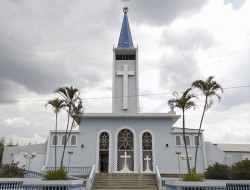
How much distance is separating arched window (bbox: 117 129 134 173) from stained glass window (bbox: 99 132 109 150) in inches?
35.5

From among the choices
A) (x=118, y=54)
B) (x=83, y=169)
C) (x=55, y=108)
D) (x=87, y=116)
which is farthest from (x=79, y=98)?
(x=118, y=54)

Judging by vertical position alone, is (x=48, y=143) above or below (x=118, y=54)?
below

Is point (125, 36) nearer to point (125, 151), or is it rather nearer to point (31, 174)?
point (125, 151)

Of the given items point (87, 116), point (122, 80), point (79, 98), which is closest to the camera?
point (79, 98)

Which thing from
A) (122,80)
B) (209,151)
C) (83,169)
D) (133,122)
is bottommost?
(83,169)

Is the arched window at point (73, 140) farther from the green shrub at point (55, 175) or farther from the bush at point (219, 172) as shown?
the green shrub at point (55, 175)

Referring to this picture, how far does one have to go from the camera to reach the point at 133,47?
25.2 m

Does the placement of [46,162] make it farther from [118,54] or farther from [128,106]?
[118,54]

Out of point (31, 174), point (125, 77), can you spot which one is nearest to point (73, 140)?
point (31, 174)

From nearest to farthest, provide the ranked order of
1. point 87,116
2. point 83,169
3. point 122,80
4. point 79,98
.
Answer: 1. point 79,98
2. point 83,169
3. point 87,116
4. point 122,80

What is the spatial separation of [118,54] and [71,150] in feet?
31.8

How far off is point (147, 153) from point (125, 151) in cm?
177

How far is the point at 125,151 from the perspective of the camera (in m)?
21.8

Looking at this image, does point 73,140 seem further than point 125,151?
Yes
